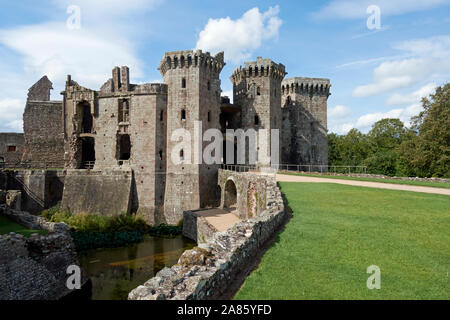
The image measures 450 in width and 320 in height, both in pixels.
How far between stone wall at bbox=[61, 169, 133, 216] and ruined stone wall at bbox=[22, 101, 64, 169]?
525 centimetres

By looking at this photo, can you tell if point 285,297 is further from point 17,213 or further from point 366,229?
point 17,213

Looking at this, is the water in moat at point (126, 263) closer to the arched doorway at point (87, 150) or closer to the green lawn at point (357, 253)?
the green lawn at point (357, 253)

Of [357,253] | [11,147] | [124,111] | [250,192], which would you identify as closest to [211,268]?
[357,253]

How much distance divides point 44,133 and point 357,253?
34.8 m

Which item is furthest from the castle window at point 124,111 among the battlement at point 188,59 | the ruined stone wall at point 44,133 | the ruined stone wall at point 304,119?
the ruined stone wall at point 304,119

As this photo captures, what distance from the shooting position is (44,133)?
101ft

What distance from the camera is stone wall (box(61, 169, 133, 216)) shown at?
25.6 m

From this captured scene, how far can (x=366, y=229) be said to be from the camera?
8.84 metres

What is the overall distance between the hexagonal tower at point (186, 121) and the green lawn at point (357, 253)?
14981mm

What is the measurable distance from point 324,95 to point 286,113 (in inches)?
238

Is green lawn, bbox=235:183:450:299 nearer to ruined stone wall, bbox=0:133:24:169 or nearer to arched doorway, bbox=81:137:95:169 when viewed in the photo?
arched doorway, bbox=81:137:95:169

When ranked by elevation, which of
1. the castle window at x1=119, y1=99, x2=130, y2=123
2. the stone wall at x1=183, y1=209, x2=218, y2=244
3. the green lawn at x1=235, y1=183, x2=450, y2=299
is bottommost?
the stone wall at x1=183, y1=209, x2=218, y2=244

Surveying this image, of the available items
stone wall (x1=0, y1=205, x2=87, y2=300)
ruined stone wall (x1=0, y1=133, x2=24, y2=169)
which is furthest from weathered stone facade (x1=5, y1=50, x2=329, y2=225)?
stone wall (x1=0, y1=205, x2=87, y2=300)
